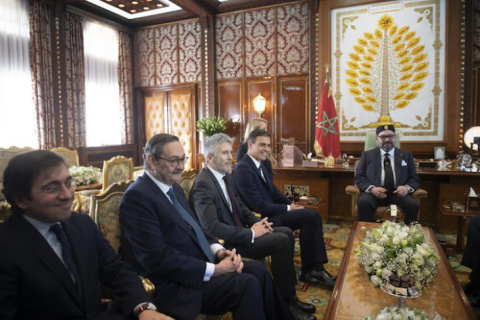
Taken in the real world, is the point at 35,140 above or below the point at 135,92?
below

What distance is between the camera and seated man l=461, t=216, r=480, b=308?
2.56 metres

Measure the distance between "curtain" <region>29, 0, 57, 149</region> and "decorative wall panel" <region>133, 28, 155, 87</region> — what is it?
223cm

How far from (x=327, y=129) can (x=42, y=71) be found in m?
5.28

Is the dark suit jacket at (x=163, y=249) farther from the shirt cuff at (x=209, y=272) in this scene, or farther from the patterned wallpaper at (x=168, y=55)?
the patterned wallpaper at (x=168, y=55)

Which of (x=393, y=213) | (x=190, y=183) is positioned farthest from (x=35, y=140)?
(x=393, y=213)

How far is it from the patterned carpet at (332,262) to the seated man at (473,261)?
0.30 meters

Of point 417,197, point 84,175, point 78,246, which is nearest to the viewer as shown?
point 78,246

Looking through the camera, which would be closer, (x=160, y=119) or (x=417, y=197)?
(x=417, y=197)

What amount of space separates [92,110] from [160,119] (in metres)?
1.61

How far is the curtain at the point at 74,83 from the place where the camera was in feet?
22.2

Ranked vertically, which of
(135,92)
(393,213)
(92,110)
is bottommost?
(393,213)

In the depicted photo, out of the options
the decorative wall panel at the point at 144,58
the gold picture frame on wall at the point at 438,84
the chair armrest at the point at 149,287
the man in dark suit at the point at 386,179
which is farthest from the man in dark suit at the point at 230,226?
the decorative wall panel at the point at 144,58

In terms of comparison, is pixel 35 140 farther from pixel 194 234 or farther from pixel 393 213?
pixel 393 213

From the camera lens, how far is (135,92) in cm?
852
